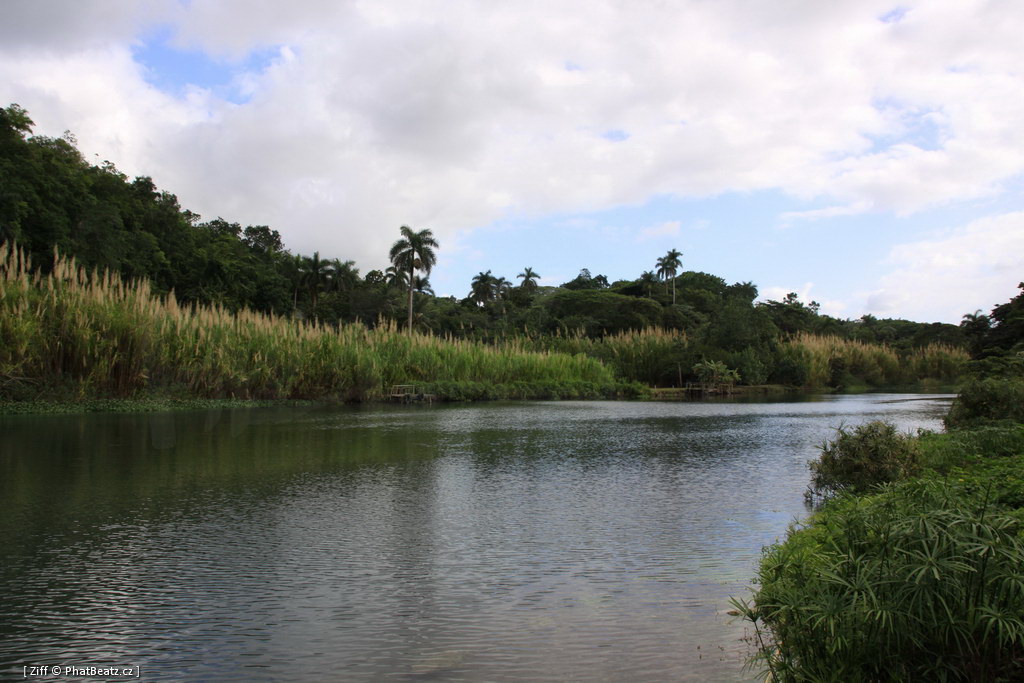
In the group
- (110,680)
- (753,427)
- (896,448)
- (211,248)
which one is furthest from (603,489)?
(211,248)

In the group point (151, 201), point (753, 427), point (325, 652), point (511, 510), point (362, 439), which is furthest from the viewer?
point (151, 201)

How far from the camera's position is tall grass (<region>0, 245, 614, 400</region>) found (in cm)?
2066

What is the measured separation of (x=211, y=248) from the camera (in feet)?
186

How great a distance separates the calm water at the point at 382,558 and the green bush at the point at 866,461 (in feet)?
1.99

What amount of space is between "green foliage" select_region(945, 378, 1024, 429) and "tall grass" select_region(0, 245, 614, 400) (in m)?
21.4

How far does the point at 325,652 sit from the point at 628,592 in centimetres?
238

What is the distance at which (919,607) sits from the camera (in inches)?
131

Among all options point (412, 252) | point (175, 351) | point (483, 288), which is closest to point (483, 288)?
point (483, 288)

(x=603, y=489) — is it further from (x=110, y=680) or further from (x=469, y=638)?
(x=110, y=680)

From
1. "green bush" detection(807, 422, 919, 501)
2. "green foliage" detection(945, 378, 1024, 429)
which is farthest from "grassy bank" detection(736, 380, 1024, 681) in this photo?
"green foliage" detection(945, 378, 1024, 429)

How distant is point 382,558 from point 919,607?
464 cm

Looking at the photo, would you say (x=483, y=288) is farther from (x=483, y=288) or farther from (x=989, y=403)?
(x=989, y=403)

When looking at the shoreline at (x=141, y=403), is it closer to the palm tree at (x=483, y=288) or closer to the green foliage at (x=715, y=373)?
the green foliage at (x=715, y=373)

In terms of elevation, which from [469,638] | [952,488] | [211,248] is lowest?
[469,638]
